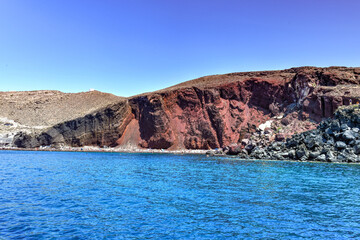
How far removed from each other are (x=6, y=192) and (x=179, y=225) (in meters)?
12.0

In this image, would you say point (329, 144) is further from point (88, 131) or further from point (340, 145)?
point (88, 131)

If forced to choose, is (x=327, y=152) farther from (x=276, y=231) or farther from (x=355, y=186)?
(x=276, y=231)

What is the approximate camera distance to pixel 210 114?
250ft

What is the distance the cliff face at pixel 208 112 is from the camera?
218ft

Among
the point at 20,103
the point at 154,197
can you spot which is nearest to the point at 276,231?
the point at 154,197

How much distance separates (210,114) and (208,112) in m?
0.92

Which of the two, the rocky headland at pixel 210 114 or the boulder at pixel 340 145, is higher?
the rocky headland at pixel 210 114

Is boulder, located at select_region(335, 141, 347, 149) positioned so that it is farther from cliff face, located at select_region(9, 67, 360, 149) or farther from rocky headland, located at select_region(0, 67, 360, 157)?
cliff face, located at select_region(9, 67, 360, 149)

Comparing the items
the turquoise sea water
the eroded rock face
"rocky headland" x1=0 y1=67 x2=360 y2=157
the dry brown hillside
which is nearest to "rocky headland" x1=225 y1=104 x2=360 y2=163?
"rocky headland" x1=0 y1=67 x2=360 y2=157

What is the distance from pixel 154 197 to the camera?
16094 millimetres

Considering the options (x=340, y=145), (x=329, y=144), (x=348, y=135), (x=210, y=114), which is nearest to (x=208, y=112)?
(x=210, y=114)

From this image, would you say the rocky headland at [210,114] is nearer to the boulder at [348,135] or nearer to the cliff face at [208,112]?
the cliff face at [208,112]

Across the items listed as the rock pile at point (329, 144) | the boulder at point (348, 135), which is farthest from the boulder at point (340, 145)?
the boulder at point (348, 135)

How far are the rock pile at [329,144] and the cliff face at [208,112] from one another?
1679 cm
